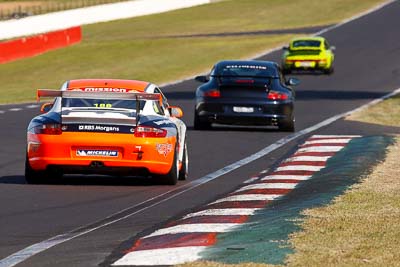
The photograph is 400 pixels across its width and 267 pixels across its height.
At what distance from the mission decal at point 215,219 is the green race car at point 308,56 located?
94.0 feet

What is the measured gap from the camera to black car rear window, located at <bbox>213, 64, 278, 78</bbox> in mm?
25500

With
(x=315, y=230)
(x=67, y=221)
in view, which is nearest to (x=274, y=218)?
(x=315, y=230)

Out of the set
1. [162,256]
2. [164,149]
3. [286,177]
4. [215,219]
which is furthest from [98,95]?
[162,256]

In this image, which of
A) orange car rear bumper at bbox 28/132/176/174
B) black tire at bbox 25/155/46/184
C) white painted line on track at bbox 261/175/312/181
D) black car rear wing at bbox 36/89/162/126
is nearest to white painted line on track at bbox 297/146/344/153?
white painted line on track at bbox 261/175/312/181

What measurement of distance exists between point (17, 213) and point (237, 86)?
1293 cm

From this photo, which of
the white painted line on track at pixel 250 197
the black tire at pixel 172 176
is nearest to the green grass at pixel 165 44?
the black tire at pixel 172 176

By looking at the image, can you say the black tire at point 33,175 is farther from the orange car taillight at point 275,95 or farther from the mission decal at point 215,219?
A: the orange car taillight at point 275,95

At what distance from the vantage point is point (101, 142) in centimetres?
1541

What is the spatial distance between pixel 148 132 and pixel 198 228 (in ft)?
15.8

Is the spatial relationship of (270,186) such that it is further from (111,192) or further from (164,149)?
(111,192)

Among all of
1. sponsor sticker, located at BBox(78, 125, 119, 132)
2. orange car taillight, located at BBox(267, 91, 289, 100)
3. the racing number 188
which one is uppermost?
the racing number 188

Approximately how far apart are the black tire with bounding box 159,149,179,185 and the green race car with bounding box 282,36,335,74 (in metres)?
31.3

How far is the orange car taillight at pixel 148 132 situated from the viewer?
15492mm

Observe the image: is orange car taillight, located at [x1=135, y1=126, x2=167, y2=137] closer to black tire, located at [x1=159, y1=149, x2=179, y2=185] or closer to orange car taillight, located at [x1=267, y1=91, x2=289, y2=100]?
black tire, located at [x1=159, y1=149, x2=179, y2=185]
